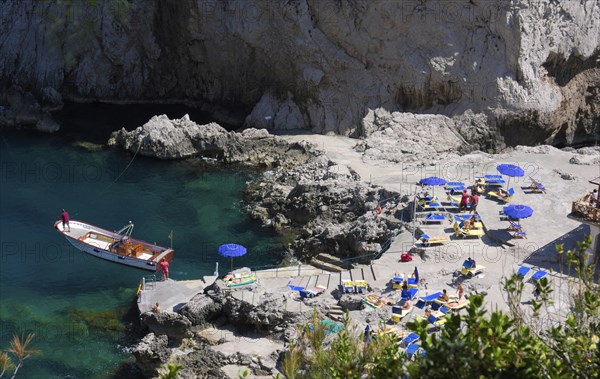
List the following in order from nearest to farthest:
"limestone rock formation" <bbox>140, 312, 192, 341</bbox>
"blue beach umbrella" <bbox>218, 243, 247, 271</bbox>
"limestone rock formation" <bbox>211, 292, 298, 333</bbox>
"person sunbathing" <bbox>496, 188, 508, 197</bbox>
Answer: "limestone rock formation" <bbox>211, 292, 298, 333</bbox>
"limestone rock formation" <bbox>140, 312, 192, 341</bbox>
"blue beach umbrella" <bbox>218, 243, 247, 271</bbox>
"person sunbathing" <bbox>496, 188, 508, 197</bbox>

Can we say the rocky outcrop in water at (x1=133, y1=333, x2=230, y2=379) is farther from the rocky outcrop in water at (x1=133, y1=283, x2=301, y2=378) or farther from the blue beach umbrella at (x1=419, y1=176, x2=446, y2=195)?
the blue beach umbrella at (x1=419, y1=176, x2=446, y2=195)

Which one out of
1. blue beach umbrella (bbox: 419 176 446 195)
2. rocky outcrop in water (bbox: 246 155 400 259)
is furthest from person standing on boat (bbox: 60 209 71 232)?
blue beach umbrella (bbox: 419 176 446 195)

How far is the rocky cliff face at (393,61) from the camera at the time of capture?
57.2m

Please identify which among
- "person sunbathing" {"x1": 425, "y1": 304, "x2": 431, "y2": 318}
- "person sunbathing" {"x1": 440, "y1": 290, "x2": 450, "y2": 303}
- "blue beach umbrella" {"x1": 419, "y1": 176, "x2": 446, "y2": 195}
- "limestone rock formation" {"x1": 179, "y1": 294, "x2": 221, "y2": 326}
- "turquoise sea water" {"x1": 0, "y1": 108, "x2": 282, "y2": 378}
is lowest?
"turquoise sea water" {"x1": 0, "y1": 108, "x2": 282, "y2": 378}

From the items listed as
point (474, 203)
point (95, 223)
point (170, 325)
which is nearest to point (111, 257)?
point (95, 223)

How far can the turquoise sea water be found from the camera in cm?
3616

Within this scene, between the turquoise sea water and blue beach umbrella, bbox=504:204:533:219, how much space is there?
41.4 feet

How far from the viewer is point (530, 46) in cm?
5725

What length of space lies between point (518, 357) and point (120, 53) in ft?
205

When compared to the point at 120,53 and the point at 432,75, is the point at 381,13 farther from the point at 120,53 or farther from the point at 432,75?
the point at 120,53

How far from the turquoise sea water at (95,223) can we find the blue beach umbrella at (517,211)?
Answer: 1261 centimetres

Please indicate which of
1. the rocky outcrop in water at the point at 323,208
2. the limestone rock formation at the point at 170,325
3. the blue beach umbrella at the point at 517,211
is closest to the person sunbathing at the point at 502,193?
the blue beach umbrella at the point at 517,211

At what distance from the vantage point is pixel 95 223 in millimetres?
47625

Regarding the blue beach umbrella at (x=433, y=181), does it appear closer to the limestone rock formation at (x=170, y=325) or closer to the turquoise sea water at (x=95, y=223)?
the turquoise sea water at (x=95, y=223)
